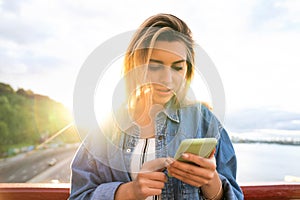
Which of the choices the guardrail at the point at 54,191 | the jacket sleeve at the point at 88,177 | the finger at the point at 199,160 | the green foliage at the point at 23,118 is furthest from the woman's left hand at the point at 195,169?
the green foliage at the point at 23,118

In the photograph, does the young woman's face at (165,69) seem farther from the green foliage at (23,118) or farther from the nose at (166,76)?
the green foliage at (23,118)

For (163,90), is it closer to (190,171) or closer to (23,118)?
(190,171)

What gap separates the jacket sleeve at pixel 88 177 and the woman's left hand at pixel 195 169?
0.13m

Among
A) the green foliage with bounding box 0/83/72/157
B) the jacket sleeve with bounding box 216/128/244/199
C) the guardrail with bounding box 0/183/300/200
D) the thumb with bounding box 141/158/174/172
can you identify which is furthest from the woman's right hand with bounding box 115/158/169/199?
the green foliage with bounding box 0/83/72/157

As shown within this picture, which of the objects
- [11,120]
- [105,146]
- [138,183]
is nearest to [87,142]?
[105,146]

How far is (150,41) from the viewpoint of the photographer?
0.62 metres

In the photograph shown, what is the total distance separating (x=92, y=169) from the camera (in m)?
0.62

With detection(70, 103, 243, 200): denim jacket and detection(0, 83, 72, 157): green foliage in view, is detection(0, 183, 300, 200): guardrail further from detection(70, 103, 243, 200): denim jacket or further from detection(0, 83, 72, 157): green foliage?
detection(0, 83, 72, 157): green foliage

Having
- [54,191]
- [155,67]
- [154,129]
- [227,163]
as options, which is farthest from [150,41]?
[54,191]

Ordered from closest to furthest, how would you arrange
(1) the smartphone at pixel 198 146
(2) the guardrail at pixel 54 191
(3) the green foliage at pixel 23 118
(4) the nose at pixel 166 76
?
1. (1) the smartphone at pixel 198 146
2. (4) the nose at pixel 166 76
3. (2) the guardrail at pixel 54 191
4. (3) the green foliage at pixel 23 118

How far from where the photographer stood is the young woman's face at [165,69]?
0.60 m

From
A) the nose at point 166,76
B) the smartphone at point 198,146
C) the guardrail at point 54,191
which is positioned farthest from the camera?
the guardrail at point 54,191

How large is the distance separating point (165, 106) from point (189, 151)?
0.57ft

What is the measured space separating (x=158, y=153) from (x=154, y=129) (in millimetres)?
50
